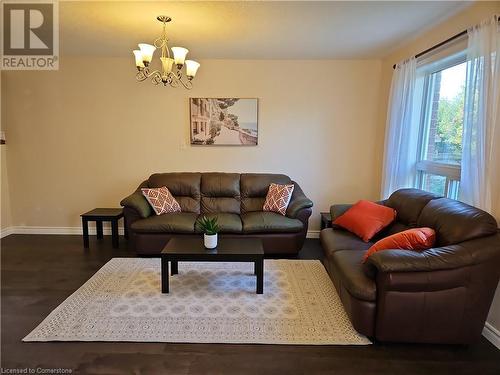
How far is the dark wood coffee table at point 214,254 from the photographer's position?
2.65m

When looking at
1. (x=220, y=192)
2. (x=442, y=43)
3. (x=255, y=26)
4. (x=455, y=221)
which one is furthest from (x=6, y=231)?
(x=442, y=43)

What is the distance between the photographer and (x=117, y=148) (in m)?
4.40

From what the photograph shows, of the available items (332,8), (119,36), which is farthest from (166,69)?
(332,8)

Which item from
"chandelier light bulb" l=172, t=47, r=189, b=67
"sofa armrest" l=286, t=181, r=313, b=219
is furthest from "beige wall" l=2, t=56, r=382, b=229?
"chandelier light bulb" l=172, t=47, r=189, b=67

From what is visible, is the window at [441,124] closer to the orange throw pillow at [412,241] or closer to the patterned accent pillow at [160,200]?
the orange throw pillow at [412,241]

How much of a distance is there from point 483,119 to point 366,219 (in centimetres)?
129

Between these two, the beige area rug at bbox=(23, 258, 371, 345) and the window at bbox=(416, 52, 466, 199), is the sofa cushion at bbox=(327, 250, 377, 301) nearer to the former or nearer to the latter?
the beige area rug at bbox=(23, 258, 371, 345)

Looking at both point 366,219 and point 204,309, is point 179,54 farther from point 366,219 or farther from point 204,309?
point 366,219

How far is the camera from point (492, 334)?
85.4 inches

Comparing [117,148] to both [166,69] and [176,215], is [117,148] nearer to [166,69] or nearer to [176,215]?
[176,215]

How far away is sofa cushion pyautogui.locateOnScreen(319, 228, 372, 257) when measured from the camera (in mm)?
2791

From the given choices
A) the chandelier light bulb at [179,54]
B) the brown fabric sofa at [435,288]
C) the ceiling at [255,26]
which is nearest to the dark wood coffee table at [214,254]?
the brown fabric sofa at [435,288]

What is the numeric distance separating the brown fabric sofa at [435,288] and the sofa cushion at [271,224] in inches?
56.5

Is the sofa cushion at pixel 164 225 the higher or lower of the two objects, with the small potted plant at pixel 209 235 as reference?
lower
